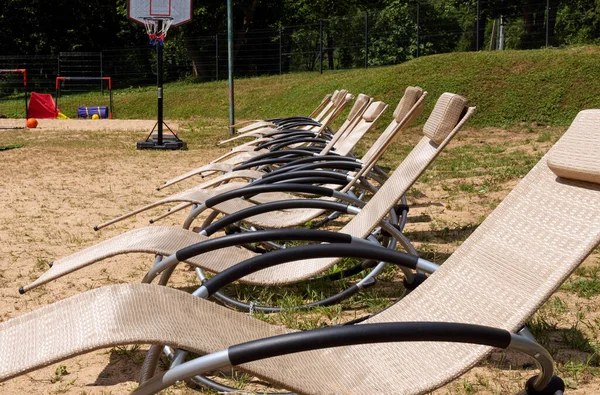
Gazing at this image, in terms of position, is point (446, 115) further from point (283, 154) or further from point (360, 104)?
point (360, 104)

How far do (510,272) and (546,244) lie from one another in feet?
0.46

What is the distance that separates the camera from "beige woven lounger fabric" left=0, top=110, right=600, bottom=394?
71.2 inches

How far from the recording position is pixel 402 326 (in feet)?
5.39

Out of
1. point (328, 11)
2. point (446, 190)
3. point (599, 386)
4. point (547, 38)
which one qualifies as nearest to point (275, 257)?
point (599, 386)

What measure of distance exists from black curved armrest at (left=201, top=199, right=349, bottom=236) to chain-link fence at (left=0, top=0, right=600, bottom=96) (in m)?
17.2

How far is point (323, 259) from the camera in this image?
3.21 meters

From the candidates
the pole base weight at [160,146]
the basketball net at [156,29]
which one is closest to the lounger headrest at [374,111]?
the pole base weight at [160,146]

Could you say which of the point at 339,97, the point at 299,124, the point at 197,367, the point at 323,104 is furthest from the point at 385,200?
the point at 323,104

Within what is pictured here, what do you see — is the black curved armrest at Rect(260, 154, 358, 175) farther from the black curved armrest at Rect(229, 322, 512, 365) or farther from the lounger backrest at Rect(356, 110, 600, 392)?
the black curved armrest at Rect(229, 322, 512, 365)

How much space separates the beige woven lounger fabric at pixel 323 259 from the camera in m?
3.06

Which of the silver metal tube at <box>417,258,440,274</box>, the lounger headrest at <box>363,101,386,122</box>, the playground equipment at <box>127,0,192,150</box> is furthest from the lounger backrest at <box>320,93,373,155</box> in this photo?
the playground equipment at <box>127,0,192,150</box>

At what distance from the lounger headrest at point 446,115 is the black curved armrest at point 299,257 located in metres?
1.17

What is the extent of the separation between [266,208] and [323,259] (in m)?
0.40

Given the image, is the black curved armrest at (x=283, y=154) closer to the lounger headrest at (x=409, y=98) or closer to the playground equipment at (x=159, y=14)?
the lounger headrest at (x=409, y=98)
